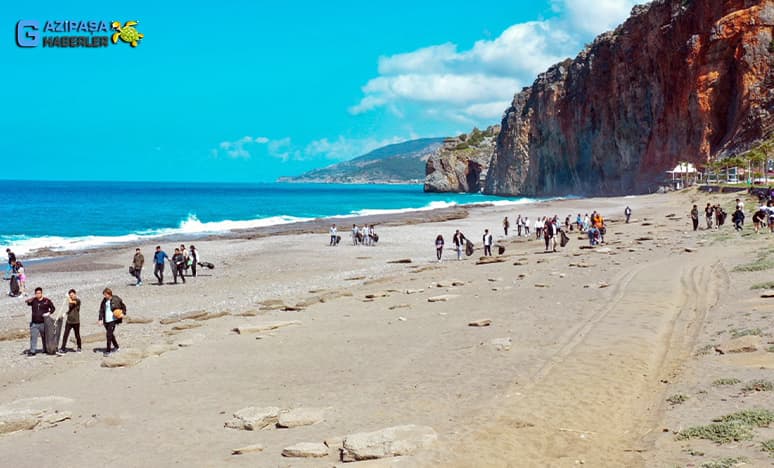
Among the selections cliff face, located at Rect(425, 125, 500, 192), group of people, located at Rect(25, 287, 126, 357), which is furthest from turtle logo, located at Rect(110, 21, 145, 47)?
cliff face, located at Rect(425, 125, 500, 192)

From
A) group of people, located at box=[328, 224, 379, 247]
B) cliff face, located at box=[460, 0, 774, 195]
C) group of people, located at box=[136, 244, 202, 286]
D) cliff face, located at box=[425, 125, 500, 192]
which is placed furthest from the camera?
cliff face, located at box=[425, 125, 500, 192]

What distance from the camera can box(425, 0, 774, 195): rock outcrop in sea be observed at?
2766 inches

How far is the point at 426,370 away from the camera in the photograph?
11992 mm

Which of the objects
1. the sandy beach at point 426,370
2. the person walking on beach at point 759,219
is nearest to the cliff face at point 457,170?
the person walking on beach at point 759,219

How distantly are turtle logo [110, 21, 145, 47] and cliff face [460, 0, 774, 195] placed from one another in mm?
58904

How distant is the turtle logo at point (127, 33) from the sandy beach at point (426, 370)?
50.7 ft

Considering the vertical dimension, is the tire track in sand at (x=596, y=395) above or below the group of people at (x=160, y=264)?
below

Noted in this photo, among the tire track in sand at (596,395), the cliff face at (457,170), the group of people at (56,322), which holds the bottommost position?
the tire track in sand at (596,395)

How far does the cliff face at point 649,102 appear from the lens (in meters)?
70.2

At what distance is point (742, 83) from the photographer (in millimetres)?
70000

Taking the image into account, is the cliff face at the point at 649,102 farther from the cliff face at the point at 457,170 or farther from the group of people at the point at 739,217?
the group of people at the point at 739,217

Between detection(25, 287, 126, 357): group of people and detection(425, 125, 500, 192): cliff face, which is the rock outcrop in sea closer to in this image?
detection(425, 125, 500, 192): cliff face

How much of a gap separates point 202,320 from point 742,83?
2716 inches

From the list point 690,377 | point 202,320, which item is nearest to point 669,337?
point 690,377
